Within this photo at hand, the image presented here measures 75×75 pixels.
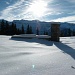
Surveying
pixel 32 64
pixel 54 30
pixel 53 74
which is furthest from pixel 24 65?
pixel 54 30

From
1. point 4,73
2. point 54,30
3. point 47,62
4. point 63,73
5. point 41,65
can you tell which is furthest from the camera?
point 54,30

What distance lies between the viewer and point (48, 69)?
3957 millimetres

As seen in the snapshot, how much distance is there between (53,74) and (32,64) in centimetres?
81

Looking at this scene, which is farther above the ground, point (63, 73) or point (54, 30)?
point (54, 30)

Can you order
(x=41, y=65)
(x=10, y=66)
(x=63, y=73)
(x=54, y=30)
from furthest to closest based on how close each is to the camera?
(x=54, y=30) < (x=41, y=65) < (x=10, y=66) < (x=63, y=73)

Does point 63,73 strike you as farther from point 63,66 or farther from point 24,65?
point 24,65

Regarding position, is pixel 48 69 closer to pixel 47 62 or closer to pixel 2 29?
pixel 47 62

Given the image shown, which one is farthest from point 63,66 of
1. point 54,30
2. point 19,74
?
point 54,30

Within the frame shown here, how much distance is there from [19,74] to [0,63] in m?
0.85

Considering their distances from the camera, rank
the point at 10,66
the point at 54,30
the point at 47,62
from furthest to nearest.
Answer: the point at 54,30 → the point at 47,62 → the point at 10,66

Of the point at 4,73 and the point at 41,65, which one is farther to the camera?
the point at 41,65

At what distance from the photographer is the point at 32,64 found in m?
4.32

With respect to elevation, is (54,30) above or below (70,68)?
above

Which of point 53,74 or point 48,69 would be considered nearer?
point 53,74
